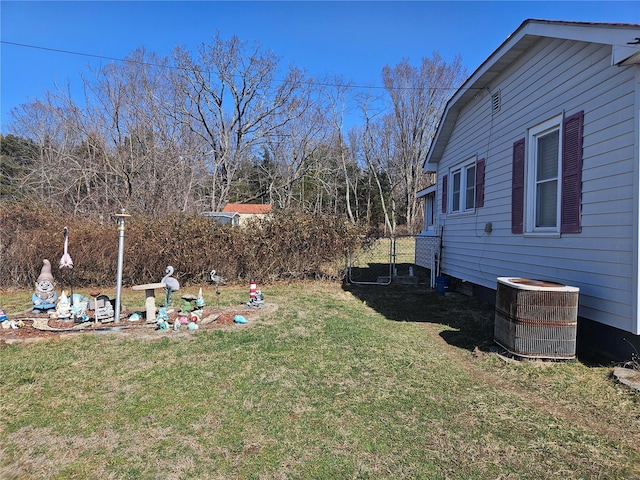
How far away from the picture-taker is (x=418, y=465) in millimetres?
2277

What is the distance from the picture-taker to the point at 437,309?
22.6 ft

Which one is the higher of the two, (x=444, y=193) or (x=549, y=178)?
(x=444, y=193)

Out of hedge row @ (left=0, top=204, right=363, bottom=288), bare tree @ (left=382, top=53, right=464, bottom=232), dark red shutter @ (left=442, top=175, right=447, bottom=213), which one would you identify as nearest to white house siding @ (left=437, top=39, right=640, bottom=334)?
dark red shutter @ (left=442, top=175, right=447, bottom=213)

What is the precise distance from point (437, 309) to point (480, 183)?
101 inches

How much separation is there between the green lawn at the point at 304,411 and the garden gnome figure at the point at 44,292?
1.55 meters

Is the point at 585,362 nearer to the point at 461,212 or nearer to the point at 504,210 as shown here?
the point at 504,210

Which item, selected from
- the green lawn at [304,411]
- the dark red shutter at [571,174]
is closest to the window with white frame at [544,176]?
the dark red shutter at [571,174]

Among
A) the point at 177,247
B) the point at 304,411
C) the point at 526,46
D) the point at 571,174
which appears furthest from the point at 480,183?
the point at 177,247

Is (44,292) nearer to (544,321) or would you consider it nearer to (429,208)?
(544,321)

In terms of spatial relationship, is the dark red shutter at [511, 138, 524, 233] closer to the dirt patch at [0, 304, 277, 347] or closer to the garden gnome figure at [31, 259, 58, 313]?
the dirt patch at [0, 304, 277, 347]

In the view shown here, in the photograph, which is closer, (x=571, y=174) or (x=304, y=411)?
(x=304, y=411)

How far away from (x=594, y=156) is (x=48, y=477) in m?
5.50

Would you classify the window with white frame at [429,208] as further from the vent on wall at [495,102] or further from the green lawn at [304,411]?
the green lawn at [304,411]

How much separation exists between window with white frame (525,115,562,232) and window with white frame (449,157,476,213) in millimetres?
2145
